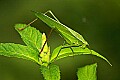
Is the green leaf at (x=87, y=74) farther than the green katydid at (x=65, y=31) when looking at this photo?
No

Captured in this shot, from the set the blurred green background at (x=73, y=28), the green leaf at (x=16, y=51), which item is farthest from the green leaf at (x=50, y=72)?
the blurred green background at (x=73, y=28)

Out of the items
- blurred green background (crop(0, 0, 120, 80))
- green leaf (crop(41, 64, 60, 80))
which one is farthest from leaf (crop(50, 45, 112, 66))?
blurred green background (crop(0, 0, 120, 80))

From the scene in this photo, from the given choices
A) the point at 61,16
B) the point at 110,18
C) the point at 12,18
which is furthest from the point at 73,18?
the point at 12,18

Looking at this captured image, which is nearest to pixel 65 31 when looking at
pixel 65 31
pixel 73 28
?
pixel 65 31

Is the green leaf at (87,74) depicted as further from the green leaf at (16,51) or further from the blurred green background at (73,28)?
the blurred green background at (73,28)

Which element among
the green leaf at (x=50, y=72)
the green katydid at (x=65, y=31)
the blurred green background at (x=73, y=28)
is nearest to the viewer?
the green leaf at (x=50, y=72)

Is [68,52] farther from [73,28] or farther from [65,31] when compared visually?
[73,28]

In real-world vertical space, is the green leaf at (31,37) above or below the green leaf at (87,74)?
above

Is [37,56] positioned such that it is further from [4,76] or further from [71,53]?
[4,76]
